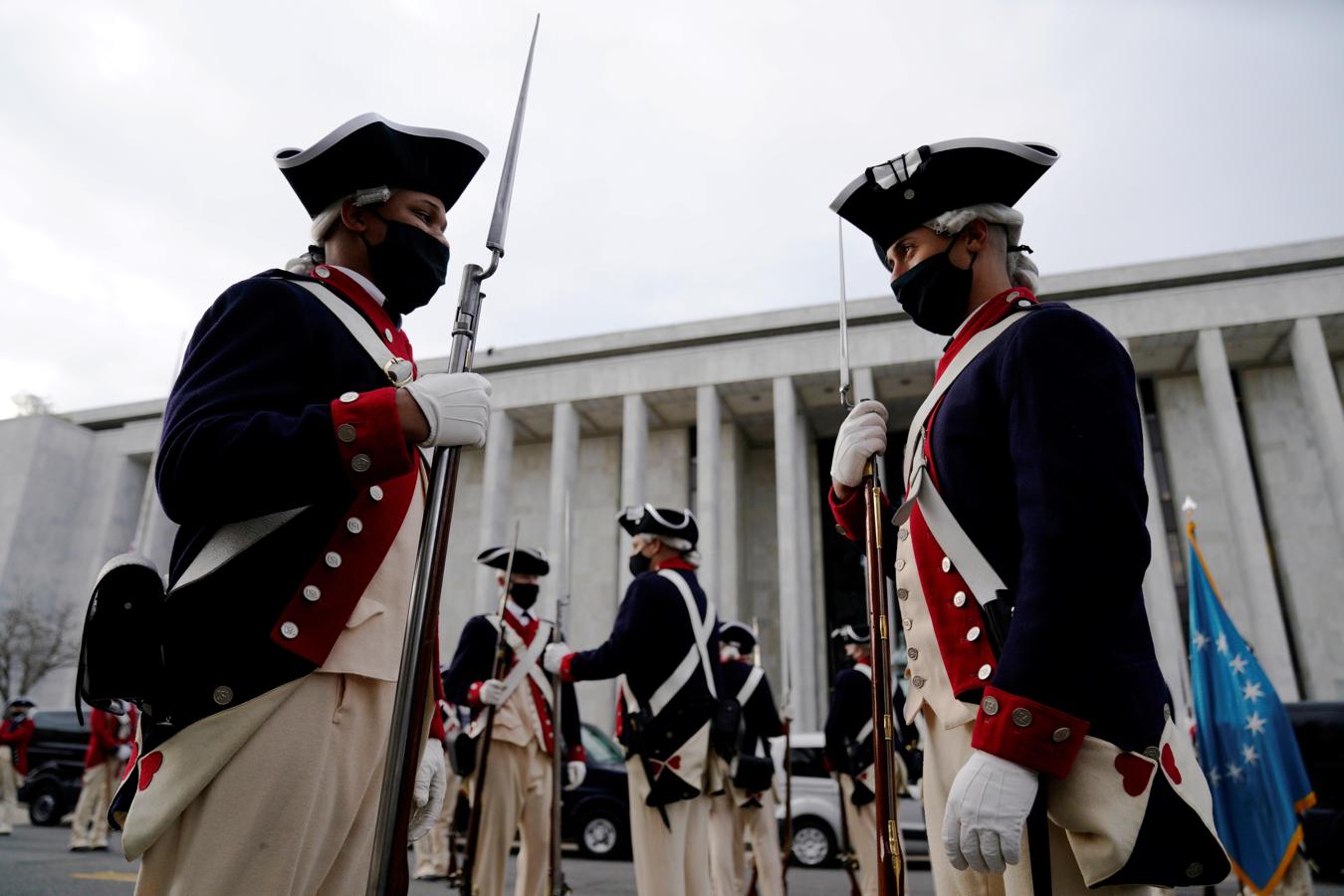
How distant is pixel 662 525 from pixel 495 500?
28.3 m

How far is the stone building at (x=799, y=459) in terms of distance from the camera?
28328mm

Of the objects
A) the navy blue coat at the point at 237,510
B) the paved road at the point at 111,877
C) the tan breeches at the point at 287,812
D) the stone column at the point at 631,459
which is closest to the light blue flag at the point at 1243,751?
the paved road at the point at 111,877

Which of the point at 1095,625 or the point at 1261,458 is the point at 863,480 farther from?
the point at 1261,458

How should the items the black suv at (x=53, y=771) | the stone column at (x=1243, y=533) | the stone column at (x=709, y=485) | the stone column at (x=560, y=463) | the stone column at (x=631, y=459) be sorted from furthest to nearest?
the stone column at (x=560, y=463)
the stone column at (x=631, y=459)
the stone column at (x=709, y=485)
the stone column at (x=1243, y=533)
the black suv at (x=53, y=771)

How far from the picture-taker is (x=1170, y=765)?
193 cm

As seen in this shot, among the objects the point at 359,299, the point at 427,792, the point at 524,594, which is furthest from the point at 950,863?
the point at 524,594

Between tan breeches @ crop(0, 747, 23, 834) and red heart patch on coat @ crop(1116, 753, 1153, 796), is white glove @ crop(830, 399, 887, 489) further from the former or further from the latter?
tan breeches @ crop(0, 747, 23, 834)

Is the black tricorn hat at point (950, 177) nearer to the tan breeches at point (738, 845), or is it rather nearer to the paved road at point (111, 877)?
the tan breeches at point (738, 845)

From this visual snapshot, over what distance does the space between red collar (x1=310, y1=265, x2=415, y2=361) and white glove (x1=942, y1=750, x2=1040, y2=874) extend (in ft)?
5.76

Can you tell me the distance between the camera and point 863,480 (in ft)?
9.49

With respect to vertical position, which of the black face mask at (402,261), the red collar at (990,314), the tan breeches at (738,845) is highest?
the black face mask at (402,261)

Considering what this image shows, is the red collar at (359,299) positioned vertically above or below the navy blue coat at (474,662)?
above

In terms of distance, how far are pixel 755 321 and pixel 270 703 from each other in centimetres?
3247

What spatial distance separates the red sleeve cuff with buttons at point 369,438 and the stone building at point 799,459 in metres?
22.7
